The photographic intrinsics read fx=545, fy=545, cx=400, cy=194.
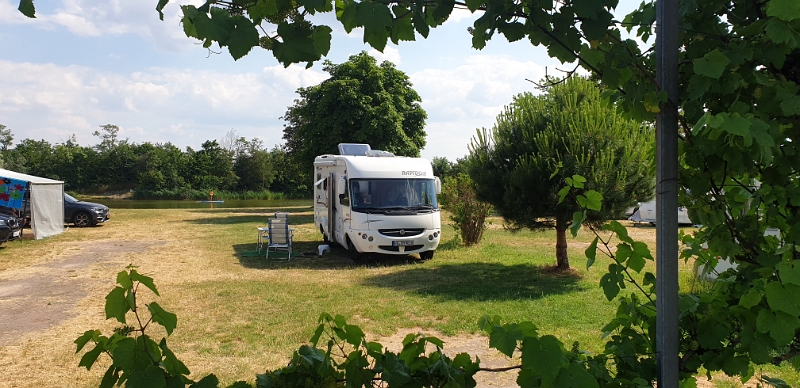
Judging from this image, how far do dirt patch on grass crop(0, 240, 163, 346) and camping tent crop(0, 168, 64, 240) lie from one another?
11.7ft

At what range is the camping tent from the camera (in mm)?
17125

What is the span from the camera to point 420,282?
1038cm

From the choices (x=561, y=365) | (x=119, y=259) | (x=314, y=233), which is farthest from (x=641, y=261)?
(x=314, y=233)

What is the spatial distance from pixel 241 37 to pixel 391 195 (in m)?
11.6

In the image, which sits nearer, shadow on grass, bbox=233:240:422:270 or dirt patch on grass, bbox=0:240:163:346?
dirt patch on grass, bbox=0:240:163:346

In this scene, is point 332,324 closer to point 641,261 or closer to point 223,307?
point 641,261

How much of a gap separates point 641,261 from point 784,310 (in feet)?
1.41

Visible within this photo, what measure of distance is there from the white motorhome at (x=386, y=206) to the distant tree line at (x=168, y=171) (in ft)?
128

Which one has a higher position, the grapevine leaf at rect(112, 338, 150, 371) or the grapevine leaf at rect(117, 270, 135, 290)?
the grapevine leaf at rect(117, 270, 135, 290)

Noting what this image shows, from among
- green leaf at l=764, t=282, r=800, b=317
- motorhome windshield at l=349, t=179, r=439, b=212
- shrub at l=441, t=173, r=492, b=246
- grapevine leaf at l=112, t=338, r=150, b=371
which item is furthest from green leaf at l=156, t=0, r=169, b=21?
shrub at l=441, t=173, r=492, b=246

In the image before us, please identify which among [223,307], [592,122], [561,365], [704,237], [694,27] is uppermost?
[592,122]

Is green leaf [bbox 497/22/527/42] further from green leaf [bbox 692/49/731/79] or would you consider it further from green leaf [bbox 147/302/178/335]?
green leaf [bbox 147/302/178/335]

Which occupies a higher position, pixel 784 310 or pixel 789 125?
pixel 789 125

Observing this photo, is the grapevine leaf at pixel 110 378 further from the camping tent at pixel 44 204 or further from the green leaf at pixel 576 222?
the camping tent at pixel 44 204
